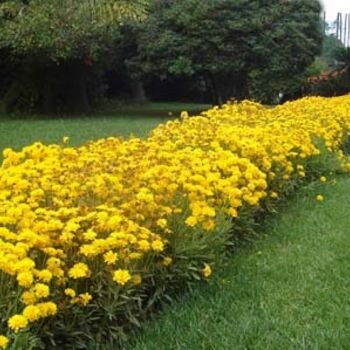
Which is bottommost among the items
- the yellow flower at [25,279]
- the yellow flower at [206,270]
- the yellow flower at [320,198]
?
the yellow flower at [320,198]

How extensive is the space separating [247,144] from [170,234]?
165 centimetres

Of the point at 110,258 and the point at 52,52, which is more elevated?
the point at 52,52

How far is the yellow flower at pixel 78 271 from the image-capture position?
249 centimetres

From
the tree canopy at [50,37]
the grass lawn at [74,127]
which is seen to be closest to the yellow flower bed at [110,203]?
the grass lawn at [74,127]

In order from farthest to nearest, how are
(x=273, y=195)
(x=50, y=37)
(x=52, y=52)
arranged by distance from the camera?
(x=52, y=52) → (x=50, y=37) → (x=273, y=195)

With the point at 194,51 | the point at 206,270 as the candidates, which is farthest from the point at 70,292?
the point at 194,51

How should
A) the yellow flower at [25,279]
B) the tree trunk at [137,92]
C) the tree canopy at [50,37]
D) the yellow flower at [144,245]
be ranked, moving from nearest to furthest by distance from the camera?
the yellow flower at [25,279]
the yellow flower at [144,245]
the tree canopy at [50,37]
the tree trunk at [137,92]

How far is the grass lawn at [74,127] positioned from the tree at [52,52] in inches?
34.8

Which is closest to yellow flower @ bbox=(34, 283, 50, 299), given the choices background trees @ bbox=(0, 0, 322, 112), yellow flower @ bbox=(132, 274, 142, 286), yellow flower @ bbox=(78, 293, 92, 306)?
yellow flower @ bbox=(78, 293, 92, 306)

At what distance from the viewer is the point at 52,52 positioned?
14.0 m

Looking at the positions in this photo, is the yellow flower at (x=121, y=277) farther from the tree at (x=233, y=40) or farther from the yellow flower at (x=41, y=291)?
the tree at (x=233, y=40)

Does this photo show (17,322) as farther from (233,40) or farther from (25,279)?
(233,40)

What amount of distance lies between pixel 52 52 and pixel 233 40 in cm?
416

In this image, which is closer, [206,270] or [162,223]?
[162,223]
